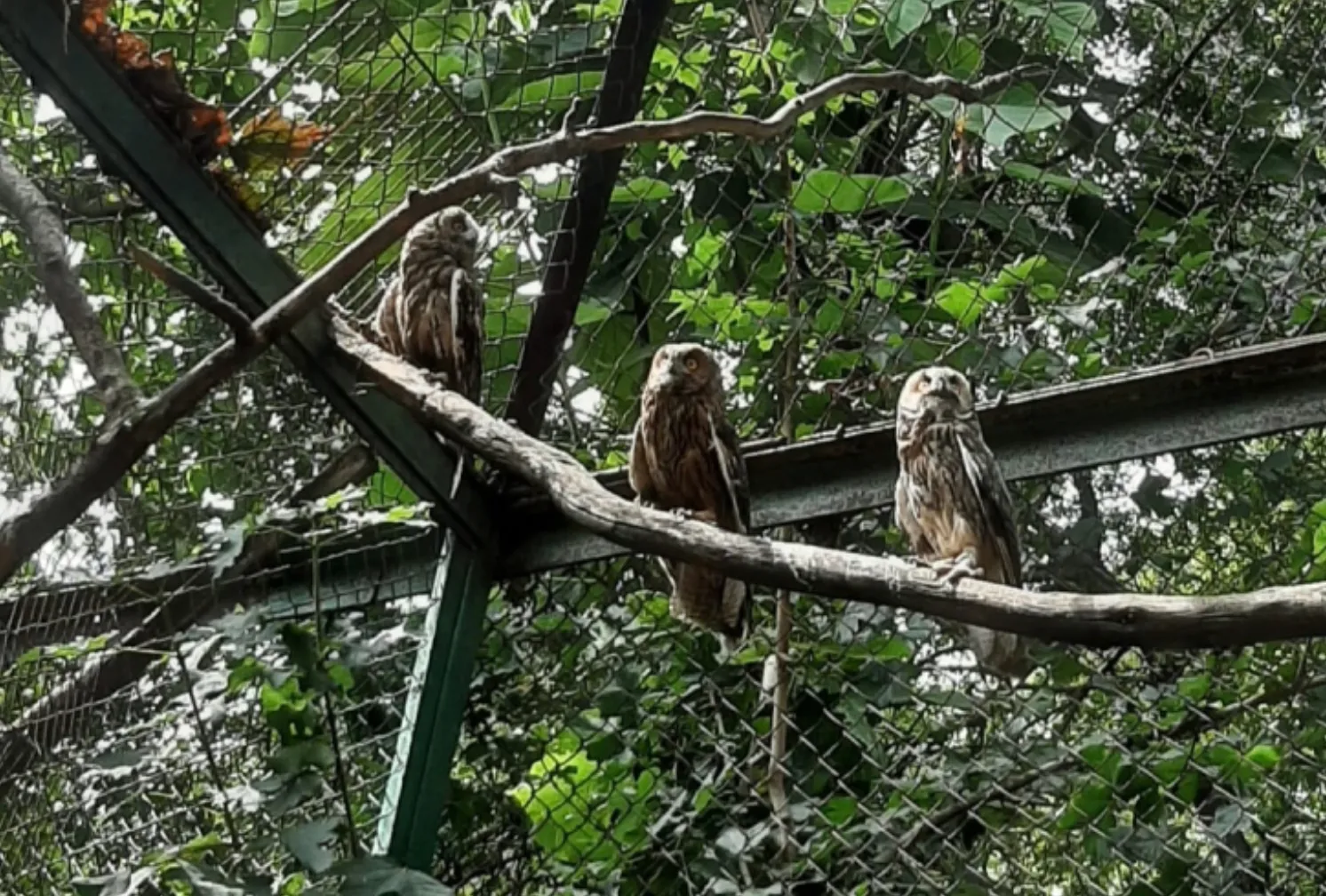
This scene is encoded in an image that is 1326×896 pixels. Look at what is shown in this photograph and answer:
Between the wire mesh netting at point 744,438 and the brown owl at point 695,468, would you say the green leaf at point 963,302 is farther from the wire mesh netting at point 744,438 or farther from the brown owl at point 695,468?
the brown owl at point 695,468

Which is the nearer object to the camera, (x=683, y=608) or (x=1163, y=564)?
(x=683, y=608)

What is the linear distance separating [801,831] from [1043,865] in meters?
0.45

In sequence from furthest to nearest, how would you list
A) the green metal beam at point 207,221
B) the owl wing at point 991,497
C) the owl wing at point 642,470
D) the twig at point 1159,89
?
the twig at point 1159,89 < the owl wing at point 642,470 < the owl wing at point 991,497 < the green metal beam at point 207,221

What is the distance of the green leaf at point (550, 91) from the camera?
7.41ft

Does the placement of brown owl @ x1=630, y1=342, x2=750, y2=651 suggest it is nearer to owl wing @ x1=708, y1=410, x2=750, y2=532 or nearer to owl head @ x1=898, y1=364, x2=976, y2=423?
owl wing @ x1=708, y1=410, x2=750, y2=532

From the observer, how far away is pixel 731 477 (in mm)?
2061

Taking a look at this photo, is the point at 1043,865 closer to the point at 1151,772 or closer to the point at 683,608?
the point at 1151,772

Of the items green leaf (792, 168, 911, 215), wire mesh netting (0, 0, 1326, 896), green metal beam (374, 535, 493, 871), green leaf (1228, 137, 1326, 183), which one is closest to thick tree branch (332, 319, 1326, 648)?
green metal beam (374, 535, 493, 871)

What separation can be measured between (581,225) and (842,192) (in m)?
0.64

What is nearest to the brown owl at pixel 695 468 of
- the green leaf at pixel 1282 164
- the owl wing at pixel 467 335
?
the owl wing at pixel 467 335

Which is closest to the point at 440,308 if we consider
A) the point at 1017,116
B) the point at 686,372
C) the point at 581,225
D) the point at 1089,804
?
the point at 581,225

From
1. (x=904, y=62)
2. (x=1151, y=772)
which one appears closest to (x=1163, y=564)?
(x=1151, y=772)

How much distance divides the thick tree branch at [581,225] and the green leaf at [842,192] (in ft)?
1.68

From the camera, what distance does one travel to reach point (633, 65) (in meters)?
2.03
